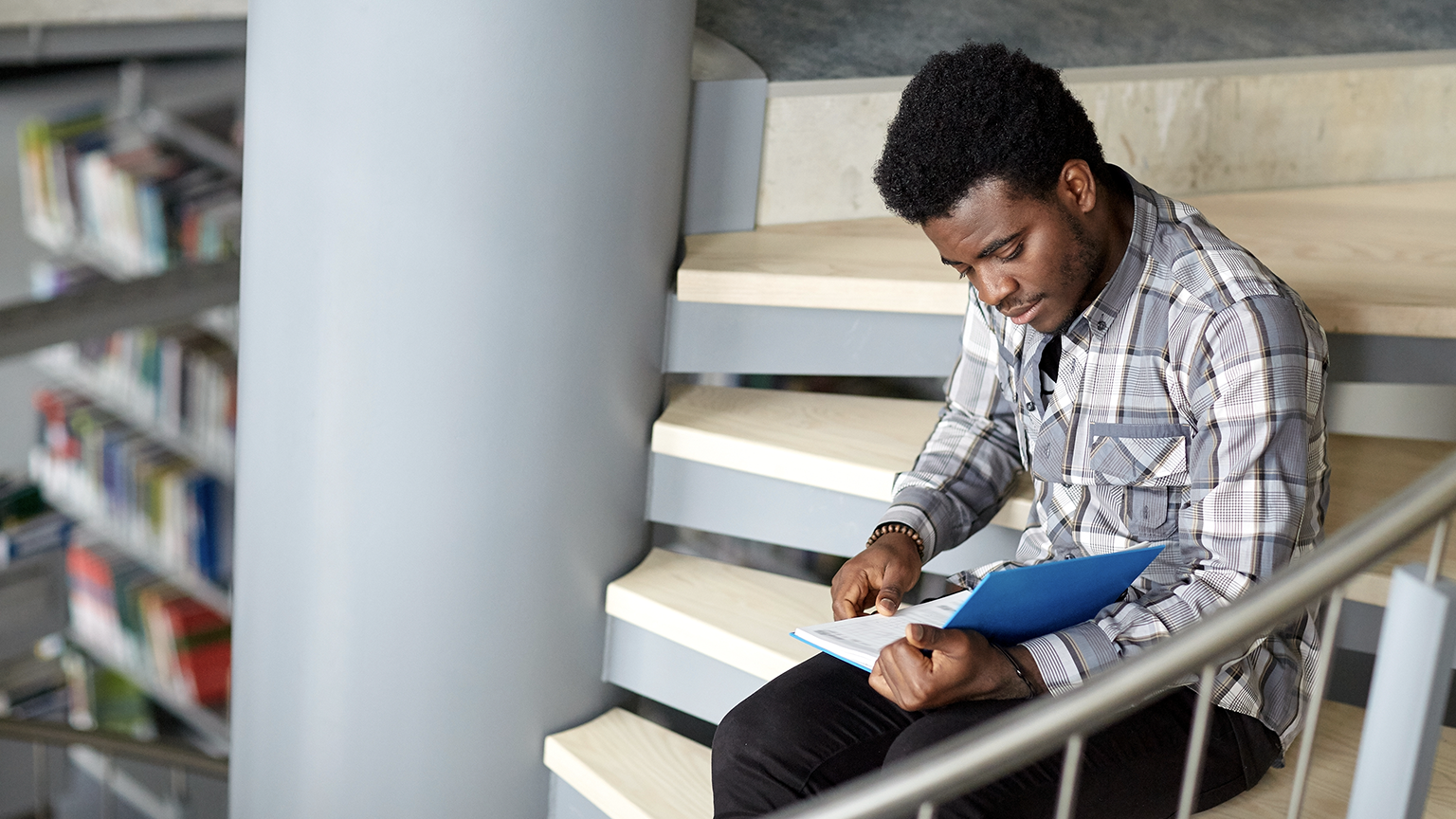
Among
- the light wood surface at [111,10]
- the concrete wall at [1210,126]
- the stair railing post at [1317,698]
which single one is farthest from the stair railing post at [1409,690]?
the light wood surface at [111,10]

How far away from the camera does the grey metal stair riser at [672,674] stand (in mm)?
1936

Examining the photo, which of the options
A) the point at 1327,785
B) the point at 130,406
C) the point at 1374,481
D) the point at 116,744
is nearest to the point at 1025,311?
the point at 1327,785

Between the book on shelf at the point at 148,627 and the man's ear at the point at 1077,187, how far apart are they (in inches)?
135

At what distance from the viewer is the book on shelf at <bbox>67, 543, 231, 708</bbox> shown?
3873 mm

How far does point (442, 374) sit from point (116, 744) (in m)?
1.81

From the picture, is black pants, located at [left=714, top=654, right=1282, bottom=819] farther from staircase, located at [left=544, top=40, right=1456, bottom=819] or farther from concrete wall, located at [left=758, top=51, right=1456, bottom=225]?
concrete wall, located at [left=758, top=51, right=1456, bottom=225]

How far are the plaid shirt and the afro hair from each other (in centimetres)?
14

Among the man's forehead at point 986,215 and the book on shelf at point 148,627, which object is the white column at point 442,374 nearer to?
the man's forehead at point 986,215

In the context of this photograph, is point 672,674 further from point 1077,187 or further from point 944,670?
point 1077,187

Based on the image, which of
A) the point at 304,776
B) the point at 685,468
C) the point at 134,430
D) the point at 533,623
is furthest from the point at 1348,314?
the point at 134,430

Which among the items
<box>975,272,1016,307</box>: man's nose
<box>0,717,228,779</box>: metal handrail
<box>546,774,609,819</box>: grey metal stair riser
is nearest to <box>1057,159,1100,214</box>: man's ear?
<box>975,272,1016,307</box>: man's nose

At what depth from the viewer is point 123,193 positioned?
3801 millimetres

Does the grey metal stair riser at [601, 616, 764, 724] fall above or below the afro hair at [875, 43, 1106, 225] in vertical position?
below

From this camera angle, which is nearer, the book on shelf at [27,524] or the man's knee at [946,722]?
the man's knee at [946,722]
